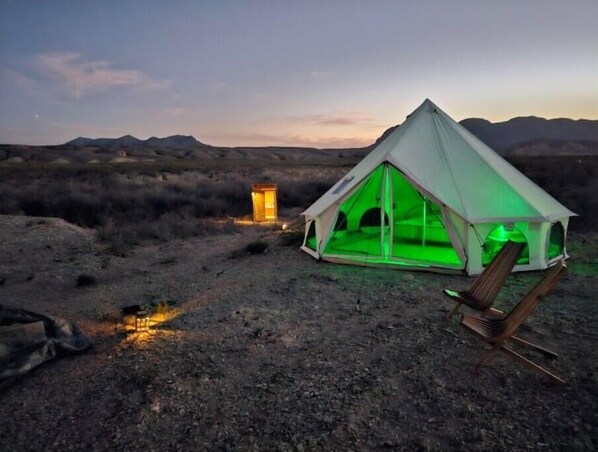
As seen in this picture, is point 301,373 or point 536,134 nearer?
point 301,373

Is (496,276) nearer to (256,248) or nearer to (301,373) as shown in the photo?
(301,373)

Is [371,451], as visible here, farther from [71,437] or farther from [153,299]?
[153,299]

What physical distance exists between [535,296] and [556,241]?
5.30 metres

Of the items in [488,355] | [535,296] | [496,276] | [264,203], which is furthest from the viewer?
[264,203]

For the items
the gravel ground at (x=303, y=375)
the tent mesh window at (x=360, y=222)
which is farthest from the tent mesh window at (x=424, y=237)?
the gravel ground at (x=303, y=375)

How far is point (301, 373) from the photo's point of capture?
12.7 ft

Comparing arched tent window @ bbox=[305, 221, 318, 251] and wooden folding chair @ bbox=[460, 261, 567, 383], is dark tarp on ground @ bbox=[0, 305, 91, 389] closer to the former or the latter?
wooden folding chair @ bbox=[460, 261, 567, 383]

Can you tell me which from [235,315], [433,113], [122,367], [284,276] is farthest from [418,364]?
[433,113]

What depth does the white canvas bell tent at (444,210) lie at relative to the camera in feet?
23.2

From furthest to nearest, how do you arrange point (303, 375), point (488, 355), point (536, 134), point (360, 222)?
1. point (536, 134)
2. point (360, 222)
3. point (303, 375)
4. point (488, 355)

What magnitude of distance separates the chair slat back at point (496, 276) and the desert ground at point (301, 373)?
0.51 m

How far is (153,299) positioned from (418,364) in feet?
13.8

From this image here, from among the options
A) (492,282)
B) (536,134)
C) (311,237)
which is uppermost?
(536,134)

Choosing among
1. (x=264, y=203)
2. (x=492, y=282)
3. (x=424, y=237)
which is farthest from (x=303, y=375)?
(x=264, y=203)
